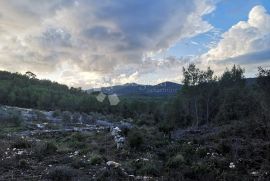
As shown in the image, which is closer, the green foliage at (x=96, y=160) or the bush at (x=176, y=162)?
the bush at (x=176, y=162)

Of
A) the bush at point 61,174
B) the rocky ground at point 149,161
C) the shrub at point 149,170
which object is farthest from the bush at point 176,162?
the bush at point 61,174

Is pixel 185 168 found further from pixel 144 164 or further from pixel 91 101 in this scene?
pixel 91 101

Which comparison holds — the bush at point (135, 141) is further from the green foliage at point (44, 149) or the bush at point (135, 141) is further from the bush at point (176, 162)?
the bush at point (176, 162)

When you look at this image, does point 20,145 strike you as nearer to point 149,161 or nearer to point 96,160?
point 96,160

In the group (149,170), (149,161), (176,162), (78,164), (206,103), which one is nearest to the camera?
(149,170)

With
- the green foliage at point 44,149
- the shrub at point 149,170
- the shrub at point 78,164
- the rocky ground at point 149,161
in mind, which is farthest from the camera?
the green foliage at point 44,149

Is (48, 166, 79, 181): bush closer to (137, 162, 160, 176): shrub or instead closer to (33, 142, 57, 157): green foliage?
(137, 162, 160, 176): shrub

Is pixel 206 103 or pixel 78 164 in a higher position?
pixel 206 103

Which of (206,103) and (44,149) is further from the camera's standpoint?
(206,103)

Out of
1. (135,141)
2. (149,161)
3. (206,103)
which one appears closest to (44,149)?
(135,141)

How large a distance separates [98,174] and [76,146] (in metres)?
14.0

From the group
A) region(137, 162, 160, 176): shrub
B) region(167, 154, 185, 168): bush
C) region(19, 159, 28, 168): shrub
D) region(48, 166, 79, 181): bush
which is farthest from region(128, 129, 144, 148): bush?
region(48, 166, 79, 181): bush

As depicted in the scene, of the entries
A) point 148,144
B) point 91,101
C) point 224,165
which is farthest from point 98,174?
point 91,101

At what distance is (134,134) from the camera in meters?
28.1
